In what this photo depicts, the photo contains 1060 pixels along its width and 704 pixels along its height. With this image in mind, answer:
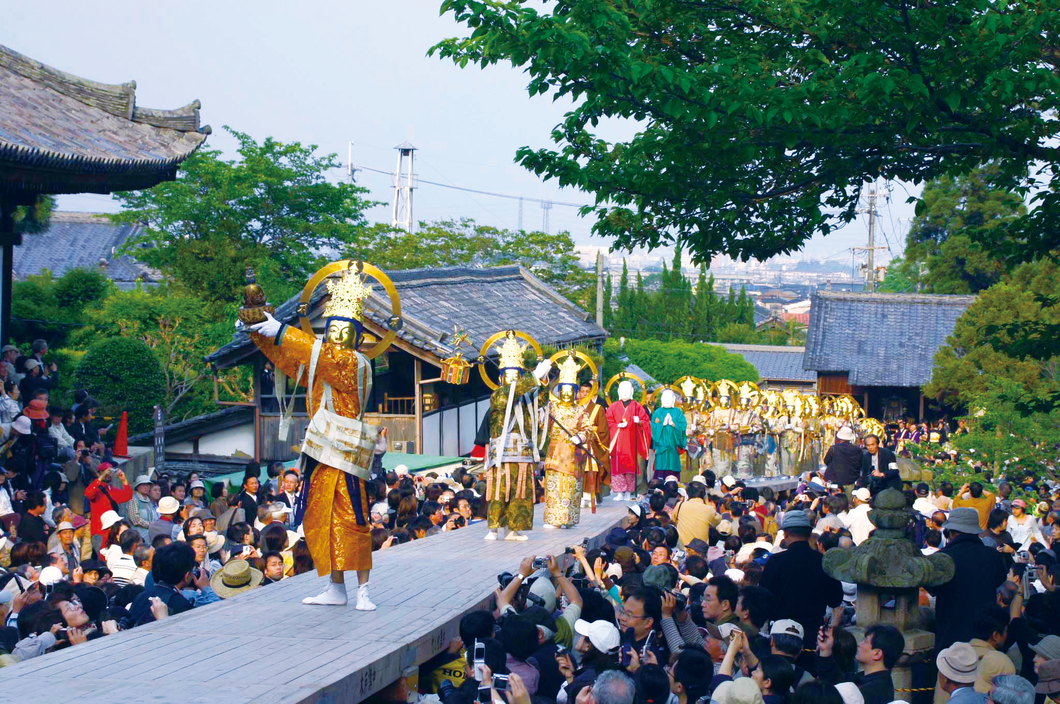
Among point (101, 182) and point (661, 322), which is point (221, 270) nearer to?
point (101, 182)

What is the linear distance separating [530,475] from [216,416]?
1230 centimetres

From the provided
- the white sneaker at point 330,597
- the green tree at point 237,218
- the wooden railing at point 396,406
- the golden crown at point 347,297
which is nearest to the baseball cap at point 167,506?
the white sneaker at point 330,597

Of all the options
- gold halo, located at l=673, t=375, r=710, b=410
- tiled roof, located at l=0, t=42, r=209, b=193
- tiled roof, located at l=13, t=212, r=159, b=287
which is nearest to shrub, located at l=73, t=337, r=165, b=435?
tiled roof, located at l=0, t=42, r=209, b=193

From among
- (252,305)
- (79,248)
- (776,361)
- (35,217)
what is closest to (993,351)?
(252,305)

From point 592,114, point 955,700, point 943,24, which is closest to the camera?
point 955,700

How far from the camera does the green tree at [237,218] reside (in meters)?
31.1

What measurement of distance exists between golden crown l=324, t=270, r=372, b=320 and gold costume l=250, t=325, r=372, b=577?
0.25 m

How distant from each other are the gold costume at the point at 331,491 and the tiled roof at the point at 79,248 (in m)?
41.7

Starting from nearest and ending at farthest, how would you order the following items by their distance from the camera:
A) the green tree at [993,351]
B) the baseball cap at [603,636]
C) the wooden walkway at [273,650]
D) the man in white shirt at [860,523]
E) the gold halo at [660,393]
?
the baseball cap at [603,636], the wooden walkway at [273,650], the man in white shirt at [860,523], the gold halo at [660,393], the green tree at [993,351]

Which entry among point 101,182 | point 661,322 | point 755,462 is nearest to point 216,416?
point 101,182

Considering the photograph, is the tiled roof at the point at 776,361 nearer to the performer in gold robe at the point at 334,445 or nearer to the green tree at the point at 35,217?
the green tree at the point at 35,217

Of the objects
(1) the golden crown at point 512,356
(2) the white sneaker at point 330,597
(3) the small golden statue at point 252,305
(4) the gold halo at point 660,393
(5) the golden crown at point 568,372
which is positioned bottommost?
(2) the white sneaker at point 330,597

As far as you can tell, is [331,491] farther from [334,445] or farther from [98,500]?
[98,500]

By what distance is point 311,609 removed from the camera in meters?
8.10
